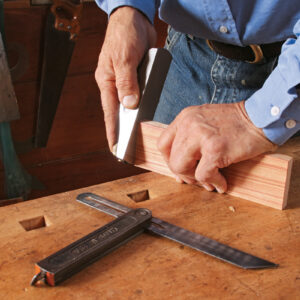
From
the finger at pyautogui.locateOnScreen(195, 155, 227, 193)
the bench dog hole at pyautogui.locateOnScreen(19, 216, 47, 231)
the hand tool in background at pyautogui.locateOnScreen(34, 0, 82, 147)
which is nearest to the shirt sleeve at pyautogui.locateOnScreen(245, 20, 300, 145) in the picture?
the finger at pyautogui.locateOnScreen(195, 155, 227, 193)

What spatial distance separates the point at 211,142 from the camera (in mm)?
928

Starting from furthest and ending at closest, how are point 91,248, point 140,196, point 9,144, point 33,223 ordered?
point 9,144, point 140,196, point 33,223, point 91,248

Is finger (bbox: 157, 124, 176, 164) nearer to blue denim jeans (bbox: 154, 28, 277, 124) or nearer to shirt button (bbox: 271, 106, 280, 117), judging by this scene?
shirt button (bbox: 271, 106, 280, 117)

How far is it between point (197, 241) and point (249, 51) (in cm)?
64

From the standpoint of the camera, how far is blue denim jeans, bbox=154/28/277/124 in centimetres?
126

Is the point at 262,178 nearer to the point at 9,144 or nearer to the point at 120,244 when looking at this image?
the point at 120,244

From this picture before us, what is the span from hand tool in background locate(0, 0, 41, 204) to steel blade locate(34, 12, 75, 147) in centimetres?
17

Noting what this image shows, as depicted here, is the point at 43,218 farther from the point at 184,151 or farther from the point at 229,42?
the point at 229,42

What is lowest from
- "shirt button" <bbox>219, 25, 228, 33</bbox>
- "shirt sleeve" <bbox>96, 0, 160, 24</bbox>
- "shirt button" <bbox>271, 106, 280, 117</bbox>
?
"shirt button" <bbox>271, 106, 280, 117</bbox>

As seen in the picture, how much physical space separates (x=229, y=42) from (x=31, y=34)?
899 millimetres

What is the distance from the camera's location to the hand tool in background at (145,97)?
1065 millimetres

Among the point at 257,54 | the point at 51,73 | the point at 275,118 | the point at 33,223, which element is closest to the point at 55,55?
the point at 51,73

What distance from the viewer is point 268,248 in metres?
0.79

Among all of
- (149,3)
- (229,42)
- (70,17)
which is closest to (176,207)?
(229,42)
